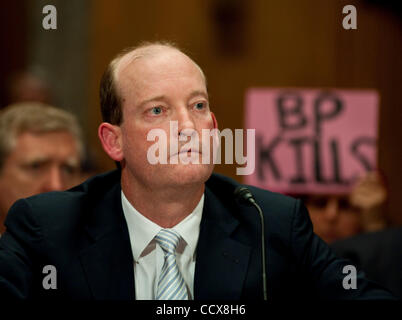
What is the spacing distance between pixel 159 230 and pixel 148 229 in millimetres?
30

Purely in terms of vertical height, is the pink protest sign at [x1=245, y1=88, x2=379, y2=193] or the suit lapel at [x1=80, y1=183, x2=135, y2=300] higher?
the pink protest sign at [x1=245, y1=88, x2=379, y2=193]

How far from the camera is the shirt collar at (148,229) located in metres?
1.76

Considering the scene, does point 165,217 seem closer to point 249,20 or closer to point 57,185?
point 57,185

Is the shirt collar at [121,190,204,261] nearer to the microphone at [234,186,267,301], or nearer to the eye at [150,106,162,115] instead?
the microphone at [234,186,267,301]

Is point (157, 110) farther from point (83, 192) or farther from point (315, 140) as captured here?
point (315, 140)

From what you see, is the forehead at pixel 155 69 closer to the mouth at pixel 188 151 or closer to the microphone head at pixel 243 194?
the mouth at pixel 188 151

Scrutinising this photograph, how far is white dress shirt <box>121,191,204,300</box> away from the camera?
1.74 meters

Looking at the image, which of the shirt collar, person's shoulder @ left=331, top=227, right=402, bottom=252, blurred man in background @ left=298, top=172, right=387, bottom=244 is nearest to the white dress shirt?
the shirt collar

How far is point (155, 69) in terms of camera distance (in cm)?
165

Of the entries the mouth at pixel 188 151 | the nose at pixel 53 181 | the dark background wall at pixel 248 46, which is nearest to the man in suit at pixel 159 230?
the mouth at pixel 188 151

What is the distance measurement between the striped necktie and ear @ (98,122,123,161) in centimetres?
23

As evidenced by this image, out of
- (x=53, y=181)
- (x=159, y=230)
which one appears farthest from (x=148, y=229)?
(x=53, y=181)

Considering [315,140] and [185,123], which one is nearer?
[185,123]
